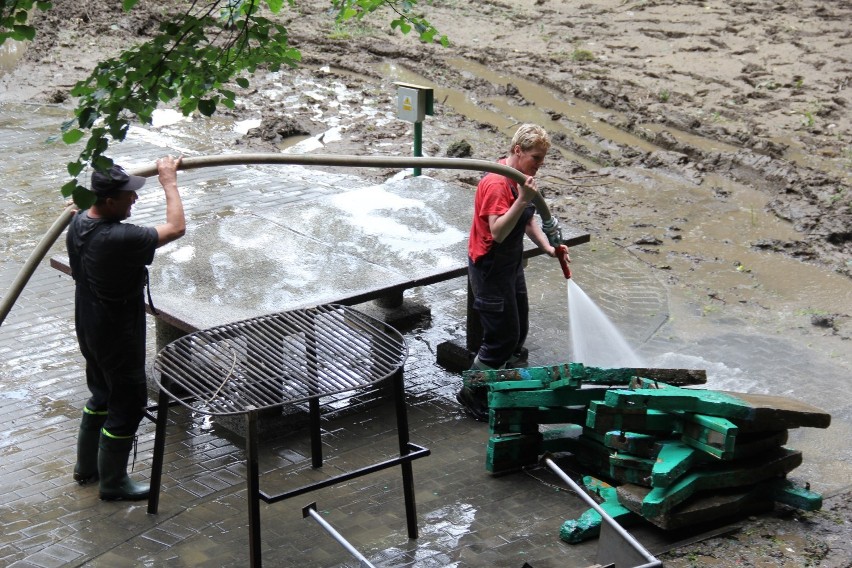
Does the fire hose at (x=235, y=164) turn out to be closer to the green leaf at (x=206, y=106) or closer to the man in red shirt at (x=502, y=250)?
the man in red shirt at (x=502, y=250)

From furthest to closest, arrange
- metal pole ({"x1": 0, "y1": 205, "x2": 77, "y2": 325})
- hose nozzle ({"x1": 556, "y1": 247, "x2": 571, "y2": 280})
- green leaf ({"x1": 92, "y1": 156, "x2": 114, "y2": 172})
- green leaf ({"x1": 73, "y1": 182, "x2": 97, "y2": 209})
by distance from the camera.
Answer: hose nozzle ({"x1": 556, "y1": 247, "x2": 571, "y2": 280})
metal pole ({"x1": 0, "y1": 205, "x2": 77, "y2": 325})
green leaf ({"x1": 92, "y1": 156, "x2": 114, "y2": 172})
green leaf ({"x1": 73, "y1": 182, "x2": 97, "y2": 209})

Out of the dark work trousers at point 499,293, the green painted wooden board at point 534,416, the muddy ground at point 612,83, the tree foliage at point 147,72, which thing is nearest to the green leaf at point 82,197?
the tree foliage at point 147,72

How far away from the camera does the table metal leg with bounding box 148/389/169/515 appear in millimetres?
5359

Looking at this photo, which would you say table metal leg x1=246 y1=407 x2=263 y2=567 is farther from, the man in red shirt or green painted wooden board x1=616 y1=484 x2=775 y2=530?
the man in red shirt

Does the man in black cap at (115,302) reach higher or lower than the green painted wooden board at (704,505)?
higher

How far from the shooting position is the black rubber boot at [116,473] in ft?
18.3

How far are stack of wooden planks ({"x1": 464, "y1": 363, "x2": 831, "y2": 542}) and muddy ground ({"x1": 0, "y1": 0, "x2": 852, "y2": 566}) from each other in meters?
2.96

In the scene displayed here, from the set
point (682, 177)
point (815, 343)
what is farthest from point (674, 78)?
point (815, 343)

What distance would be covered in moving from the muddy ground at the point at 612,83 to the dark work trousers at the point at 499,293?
2850 millimetres

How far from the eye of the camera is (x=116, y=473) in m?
5.68

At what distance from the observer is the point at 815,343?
7.85 metres

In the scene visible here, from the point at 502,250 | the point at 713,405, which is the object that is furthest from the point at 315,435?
the point at 713,405

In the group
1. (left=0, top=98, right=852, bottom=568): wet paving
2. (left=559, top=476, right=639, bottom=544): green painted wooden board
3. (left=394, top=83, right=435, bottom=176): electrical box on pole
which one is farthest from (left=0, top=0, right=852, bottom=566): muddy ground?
(left=559, top=476, right=639, bottom=544): green painted wooden board

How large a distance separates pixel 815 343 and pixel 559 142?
5.41m
